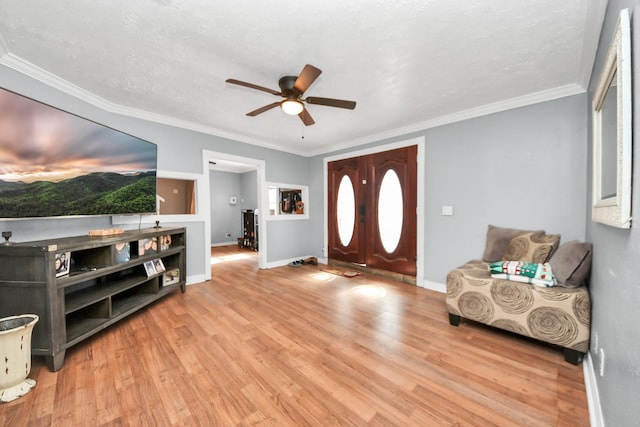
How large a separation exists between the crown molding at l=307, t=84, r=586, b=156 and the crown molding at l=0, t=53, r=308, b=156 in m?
2.05

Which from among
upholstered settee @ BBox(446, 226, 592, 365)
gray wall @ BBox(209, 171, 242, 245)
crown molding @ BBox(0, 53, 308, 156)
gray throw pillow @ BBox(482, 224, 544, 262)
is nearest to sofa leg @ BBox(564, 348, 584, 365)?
upholstered settee @ BBox(446, 226, 592, 365)

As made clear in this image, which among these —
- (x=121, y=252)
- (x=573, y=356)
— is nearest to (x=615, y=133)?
(x=573, y=356)

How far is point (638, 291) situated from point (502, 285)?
1.35m

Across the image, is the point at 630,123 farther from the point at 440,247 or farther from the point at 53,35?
the point at 53,35

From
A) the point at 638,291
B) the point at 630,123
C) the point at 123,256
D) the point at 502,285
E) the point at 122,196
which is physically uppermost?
the point at 630,123

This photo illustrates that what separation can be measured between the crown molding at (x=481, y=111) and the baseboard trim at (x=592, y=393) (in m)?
2.43

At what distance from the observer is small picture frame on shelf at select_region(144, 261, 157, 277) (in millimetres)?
2675

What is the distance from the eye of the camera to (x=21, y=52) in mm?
1899

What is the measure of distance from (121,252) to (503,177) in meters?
4.21

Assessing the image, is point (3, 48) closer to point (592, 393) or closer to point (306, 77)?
point (306, 77)

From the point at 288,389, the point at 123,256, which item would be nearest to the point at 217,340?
the point at 288,389

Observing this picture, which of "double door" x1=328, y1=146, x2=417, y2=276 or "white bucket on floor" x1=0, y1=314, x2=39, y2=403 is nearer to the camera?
"white bucket on floor" x1=0, y1=314, x2=39, y2=403

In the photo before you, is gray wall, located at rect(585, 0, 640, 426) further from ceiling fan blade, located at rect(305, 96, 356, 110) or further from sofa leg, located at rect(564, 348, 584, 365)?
ceiling fan blade, located at rect(305, 96, 356, 110)

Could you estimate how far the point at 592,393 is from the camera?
4.58 feet
